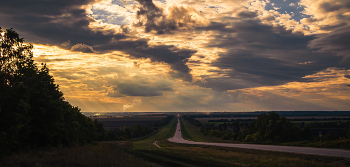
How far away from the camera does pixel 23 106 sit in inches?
958

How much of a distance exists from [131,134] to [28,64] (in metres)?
94.2

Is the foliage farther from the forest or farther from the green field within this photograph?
the green field

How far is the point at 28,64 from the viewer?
3136 centimetres

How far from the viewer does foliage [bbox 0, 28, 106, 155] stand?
2433 centimetres

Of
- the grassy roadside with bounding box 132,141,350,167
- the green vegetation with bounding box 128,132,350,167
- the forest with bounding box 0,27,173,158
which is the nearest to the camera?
the forest with bounding box 0,27,173,158

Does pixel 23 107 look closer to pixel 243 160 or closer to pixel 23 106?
pixel 23 106

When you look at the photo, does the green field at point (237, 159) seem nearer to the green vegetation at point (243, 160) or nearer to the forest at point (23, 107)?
the green vegetation at point (243, 160)

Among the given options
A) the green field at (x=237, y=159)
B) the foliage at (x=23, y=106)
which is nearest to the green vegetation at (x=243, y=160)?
the green field at (x=237, y=159)

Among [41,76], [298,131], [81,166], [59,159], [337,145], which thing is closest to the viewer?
[81,166]

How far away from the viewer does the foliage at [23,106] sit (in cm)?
2433

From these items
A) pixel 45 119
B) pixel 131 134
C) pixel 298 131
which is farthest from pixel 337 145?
pixel 131 134

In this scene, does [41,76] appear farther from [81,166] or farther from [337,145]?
[337,145]

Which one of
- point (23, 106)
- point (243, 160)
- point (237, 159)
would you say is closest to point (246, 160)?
point (243, 160)

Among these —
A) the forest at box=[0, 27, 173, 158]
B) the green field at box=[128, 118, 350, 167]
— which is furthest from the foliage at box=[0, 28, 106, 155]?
the green field at box=[128, 118, 350, 167]
